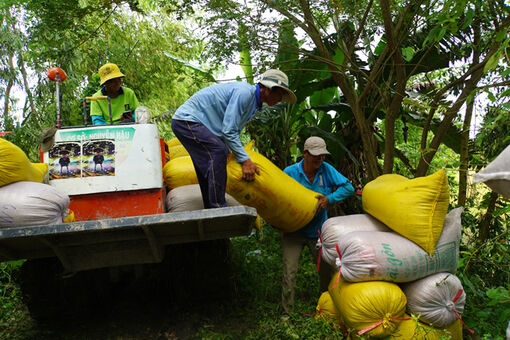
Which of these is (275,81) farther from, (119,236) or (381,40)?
(381,40)

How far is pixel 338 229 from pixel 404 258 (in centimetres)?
56

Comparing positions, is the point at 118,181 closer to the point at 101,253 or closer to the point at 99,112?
the point at 101,253

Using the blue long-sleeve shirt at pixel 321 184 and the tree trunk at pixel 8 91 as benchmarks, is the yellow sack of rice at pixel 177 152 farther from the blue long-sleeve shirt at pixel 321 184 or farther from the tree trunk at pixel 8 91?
the tree trunk at pixel 8 91

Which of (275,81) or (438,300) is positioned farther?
(275,81)

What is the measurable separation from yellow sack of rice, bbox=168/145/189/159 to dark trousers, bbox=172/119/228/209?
1161mm

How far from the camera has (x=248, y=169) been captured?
3.08 metres

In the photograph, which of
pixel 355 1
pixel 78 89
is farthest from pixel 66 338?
pixel 78 89

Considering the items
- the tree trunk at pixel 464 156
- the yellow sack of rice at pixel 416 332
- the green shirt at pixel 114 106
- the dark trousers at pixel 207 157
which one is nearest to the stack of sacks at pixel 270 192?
the dark trousers at pixel 207 157

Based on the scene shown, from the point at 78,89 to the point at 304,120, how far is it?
6628 millimetres

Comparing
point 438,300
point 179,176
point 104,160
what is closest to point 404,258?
point 438,300

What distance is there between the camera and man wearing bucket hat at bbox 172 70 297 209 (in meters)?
3.00

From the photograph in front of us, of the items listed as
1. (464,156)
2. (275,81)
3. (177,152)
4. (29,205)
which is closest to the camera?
(29,205)

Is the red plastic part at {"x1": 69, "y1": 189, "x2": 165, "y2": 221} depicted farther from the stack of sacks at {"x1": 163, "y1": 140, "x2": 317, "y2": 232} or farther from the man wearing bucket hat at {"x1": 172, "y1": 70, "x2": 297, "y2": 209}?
the stack of sacks at {"x1": 163, "y1": 140, "x2": 317, "y2": 232}

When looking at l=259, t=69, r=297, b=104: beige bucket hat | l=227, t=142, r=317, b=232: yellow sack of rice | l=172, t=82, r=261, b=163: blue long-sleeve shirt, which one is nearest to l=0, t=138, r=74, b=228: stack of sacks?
l=172, t=82, r=261, b=163: blue long-sleeve shirt
